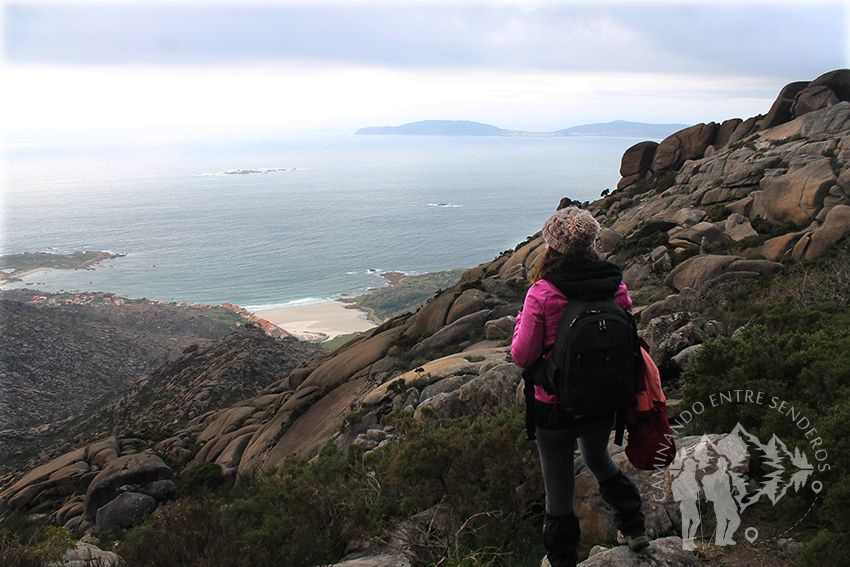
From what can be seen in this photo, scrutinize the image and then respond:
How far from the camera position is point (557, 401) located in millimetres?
3338

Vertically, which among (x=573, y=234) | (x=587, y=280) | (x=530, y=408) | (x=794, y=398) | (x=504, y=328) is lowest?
(x=504, y=328)

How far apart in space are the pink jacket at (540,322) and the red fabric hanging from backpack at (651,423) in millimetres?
585

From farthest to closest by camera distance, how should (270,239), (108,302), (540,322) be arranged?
(270,239)
(108,302)
(540,322)

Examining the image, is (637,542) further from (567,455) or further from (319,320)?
(319,320)

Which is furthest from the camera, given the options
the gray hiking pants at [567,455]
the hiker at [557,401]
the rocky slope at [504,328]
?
the rocky slope at [504,328]

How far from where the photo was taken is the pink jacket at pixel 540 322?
332cm

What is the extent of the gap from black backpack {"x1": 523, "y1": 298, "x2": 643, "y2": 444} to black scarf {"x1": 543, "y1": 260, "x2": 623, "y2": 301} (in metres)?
0.06

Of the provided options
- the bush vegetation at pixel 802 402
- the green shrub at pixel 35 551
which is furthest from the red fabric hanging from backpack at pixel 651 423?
the green shrub at pixel 35 551

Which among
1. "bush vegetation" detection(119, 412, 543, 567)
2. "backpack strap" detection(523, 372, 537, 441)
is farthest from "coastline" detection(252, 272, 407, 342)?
"backpack strap" detection(523, 372, 537, 441)

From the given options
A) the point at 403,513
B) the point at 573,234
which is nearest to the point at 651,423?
the point at 573,234

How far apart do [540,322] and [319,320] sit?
8425 cm

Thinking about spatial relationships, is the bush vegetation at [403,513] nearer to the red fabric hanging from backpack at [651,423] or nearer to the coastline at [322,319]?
the red fabric hanging from backpack at [651,423]

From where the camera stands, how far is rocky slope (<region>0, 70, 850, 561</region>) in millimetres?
10391

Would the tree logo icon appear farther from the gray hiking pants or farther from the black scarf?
the black scarf
